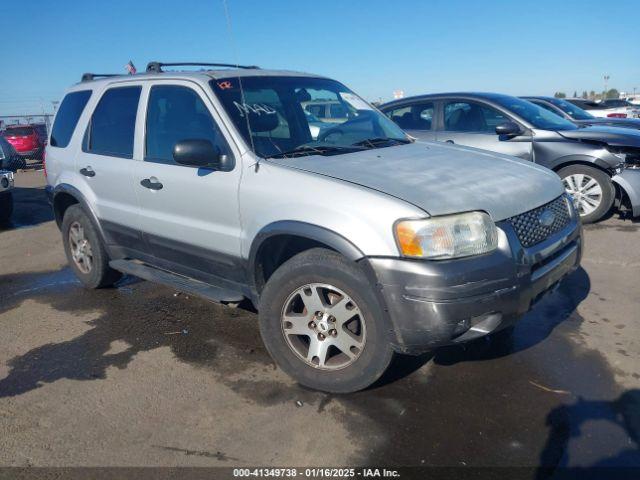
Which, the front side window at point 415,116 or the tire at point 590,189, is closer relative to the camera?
the tire at point 590,189

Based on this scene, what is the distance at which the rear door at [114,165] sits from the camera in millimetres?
4332

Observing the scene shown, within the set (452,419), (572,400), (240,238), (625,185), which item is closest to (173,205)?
(240,238)

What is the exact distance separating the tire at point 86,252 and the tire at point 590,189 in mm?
5635

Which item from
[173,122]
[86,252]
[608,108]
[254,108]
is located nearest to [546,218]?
[254,108]

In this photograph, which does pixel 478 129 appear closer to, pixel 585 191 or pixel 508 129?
pixel 508 129

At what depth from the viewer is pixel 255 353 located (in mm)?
3816

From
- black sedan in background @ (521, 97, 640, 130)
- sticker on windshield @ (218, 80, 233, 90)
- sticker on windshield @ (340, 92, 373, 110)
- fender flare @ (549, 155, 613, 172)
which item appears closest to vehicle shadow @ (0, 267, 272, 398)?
sticker on windshield @ (218, 80, 233, 90)

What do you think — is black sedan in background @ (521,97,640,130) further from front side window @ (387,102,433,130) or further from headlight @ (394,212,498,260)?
headlight @ (394,212,498,260)

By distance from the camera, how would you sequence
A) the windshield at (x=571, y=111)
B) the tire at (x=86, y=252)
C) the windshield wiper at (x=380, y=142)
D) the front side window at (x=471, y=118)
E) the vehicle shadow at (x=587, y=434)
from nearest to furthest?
the vehicle shadow at (x=587, y=434), the windshield wiper at (x=380, y=142), the tire at (x=86, y=252), the front side window at (x=471, y=118), the windshield at (x=571, y=111)

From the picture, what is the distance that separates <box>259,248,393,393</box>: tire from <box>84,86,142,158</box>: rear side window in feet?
6.40

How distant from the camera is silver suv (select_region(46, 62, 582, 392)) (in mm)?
2766

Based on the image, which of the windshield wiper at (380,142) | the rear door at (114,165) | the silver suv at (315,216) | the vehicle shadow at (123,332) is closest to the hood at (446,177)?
the silver suv at (315,216)

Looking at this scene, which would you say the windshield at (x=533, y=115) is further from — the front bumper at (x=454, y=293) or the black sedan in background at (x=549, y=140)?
the front bumper at (x=454, y=293)

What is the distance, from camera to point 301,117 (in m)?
4.11
